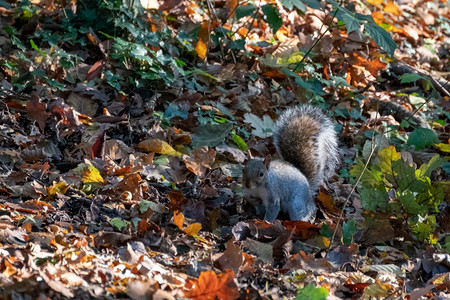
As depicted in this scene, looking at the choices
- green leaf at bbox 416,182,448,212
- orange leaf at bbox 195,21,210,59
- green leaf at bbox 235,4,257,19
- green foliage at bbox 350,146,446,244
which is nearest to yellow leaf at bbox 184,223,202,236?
green foliage at bbox 350,146,446,244

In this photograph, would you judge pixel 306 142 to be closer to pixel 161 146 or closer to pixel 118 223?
pixel 161 146

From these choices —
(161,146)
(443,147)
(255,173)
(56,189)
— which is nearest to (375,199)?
(255,173)

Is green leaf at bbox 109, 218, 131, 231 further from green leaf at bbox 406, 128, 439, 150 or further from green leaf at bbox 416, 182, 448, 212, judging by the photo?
green leaf at bbox 406, 128, 439, 150

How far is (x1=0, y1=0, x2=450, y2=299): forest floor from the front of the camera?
9.84 ft

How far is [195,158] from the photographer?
4387 mm

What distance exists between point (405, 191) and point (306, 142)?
0.83m

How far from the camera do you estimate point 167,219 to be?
3.75m

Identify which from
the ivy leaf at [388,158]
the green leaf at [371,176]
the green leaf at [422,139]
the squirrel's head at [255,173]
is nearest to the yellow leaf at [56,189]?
the squirrel's head at [255,173]

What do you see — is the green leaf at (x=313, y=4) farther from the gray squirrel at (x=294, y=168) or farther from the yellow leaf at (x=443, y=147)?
the yellow leaf at (x=443, y=147)

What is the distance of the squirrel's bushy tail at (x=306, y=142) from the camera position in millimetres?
4516

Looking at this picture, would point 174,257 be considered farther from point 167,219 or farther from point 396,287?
point 396,287

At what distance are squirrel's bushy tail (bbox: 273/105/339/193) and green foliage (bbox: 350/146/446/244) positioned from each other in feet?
1.76

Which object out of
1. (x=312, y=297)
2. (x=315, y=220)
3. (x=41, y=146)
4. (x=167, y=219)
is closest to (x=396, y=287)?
(x=312, y=297)

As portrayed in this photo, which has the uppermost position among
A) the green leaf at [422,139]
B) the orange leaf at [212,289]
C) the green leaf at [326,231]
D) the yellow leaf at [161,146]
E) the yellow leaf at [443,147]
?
the orange leaf at [212,289]
